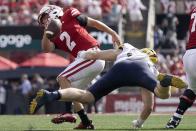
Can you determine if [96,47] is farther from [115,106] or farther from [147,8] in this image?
[147,8]

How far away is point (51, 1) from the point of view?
25.9 meters

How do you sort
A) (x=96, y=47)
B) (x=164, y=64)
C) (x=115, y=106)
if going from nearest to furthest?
(x=96, y=47)
(x=115, y=106)
(x=164, y=64)

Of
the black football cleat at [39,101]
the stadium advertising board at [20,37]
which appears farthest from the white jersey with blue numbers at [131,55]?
the stadium advertising board at [20,37]

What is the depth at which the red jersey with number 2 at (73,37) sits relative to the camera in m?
11.6

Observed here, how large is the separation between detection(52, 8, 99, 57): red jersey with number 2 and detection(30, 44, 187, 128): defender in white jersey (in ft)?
3.81

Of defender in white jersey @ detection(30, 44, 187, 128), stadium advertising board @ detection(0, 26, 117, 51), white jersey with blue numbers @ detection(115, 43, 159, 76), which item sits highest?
white jersey with blue numbers @ detection(115, 43, 159, 76)

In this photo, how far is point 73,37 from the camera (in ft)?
38.4

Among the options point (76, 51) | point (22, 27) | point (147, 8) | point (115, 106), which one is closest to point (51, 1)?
point (22, 27)

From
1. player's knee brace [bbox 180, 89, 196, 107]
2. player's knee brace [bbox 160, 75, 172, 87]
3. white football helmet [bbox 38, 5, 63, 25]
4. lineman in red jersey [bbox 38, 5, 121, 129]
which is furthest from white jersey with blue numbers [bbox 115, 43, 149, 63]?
white football helmet [bbox 38, 5, 63, 25]

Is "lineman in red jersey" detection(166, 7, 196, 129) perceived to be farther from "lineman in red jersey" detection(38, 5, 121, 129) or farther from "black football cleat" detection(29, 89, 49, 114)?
"black football cleat" detection(29, 89, 49, 114)

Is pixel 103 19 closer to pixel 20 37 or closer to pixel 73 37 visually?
pixel 20 37

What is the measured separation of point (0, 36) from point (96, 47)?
49.7 ft

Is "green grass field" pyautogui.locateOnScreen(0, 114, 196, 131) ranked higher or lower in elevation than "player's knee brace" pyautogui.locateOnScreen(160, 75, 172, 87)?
lower

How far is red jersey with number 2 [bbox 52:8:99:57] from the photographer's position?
11.6 metres
